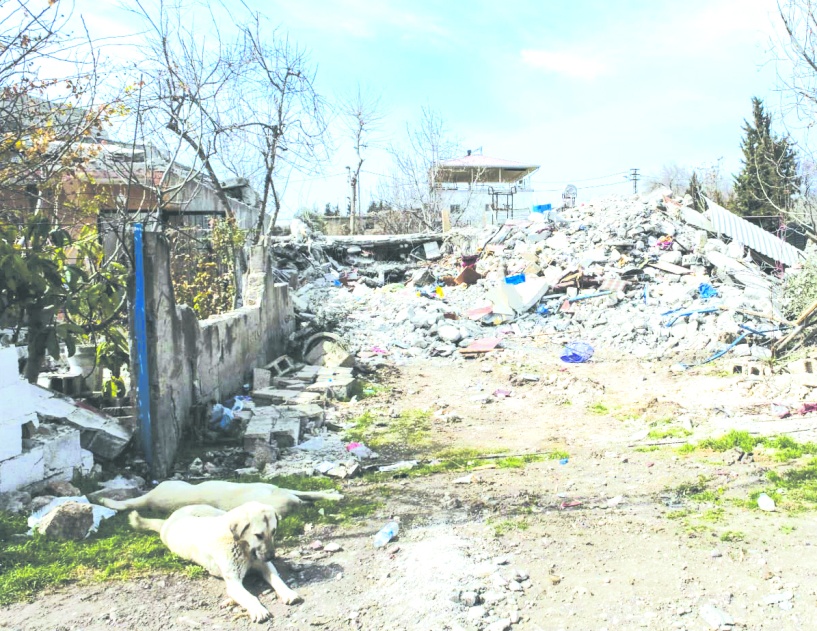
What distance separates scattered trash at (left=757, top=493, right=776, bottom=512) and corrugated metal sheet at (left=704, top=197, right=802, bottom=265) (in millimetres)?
12721

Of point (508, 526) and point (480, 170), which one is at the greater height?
point (480, 170)

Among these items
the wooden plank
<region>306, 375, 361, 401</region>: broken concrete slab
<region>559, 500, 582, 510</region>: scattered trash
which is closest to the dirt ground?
<region>559, 500, 582, 510</region>: scattered trash

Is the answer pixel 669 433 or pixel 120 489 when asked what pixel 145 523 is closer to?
pixel 120 489

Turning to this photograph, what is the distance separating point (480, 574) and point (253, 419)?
329cm

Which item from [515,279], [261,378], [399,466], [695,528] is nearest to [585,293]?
[515,279]

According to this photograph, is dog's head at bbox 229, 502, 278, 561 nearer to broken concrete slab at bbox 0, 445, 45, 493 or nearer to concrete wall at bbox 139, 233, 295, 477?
broken concrete slab at bbox 0, 445, 45, 493

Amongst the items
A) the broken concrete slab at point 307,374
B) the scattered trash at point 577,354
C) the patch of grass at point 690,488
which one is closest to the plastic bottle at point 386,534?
the patch of grass at point 690,488

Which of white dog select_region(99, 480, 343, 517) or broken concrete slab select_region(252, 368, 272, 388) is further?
broken concrete slab select_region(252, 368, 272, 388)

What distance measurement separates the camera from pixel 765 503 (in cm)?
383

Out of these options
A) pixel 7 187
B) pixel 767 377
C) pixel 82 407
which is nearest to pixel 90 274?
pixel 82 407

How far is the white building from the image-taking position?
28.9 metres

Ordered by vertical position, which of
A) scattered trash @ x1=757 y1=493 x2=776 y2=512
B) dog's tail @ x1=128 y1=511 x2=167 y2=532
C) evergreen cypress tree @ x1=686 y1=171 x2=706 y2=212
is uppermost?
evergreen cypress tree @ x1=686 y1=171 x2=706 y2=212

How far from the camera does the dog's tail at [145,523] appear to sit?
366cm

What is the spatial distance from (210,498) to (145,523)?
0.37m
